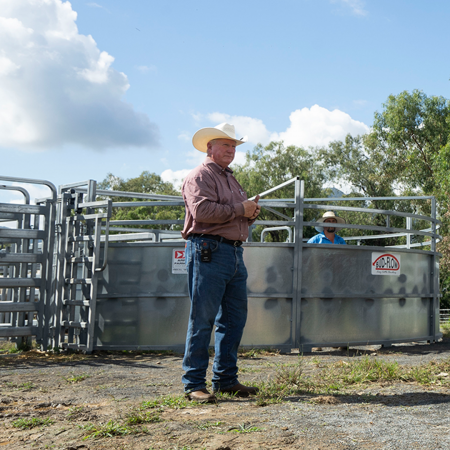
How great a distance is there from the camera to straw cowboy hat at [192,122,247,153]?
175 inches

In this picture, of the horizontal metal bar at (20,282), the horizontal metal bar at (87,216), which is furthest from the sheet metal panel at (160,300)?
the horizontal metal bar at (20,282)

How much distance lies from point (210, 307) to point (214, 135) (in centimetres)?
143

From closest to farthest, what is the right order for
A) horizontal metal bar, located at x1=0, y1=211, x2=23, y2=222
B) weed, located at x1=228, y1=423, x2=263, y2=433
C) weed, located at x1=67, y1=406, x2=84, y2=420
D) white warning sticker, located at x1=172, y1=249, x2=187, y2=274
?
weed, located at x1=228, y1=423, x2=263, y2=433
weed, located at x1=67, y1=406, x2=84, y2=420
white warning sticker, located at x1=172, y1=249, x2=187, y2=274
horizontal metal bar, located at x1=0, y1=211, x2=23, y2=222

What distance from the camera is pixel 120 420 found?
346 centimetres

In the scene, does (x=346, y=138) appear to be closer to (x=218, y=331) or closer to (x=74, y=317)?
(x=74, y=317)

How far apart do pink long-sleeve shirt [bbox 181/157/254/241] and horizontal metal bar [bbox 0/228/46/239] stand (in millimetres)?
4195

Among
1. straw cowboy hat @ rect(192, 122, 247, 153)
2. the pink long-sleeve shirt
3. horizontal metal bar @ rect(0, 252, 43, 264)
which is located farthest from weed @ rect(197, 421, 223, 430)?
horizontal metal bar @ rect(0, 252, 43, 264)

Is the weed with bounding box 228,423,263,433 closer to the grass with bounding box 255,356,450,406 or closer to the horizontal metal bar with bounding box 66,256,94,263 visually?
the grass with bounding box 255,356,450,406

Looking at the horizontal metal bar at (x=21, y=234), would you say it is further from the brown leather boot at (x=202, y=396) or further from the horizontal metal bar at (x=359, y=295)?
the brown leather boot at (x=202, y=396)

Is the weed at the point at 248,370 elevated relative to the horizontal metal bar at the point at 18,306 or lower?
lower

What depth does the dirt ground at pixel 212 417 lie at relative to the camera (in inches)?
116

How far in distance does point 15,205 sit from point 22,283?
3.67 ft

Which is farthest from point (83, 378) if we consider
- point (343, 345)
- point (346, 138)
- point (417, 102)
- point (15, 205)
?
point (346, 138)

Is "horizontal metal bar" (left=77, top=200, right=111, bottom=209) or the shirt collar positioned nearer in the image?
the shirt collar
